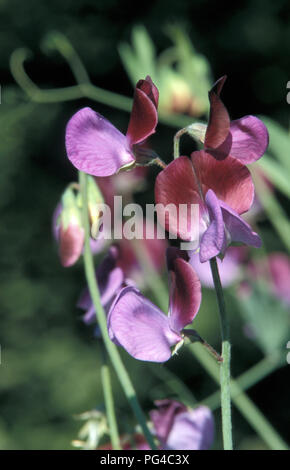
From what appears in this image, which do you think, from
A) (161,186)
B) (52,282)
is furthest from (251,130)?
(52,282)

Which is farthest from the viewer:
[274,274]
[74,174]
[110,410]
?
[74,174]

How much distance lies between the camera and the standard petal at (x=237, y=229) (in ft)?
1.13

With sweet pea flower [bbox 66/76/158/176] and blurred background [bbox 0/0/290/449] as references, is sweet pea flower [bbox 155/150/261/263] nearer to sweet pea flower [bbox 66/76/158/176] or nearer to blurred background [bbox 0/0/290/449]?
sweet pea flower [bbox 66/76/158/176]

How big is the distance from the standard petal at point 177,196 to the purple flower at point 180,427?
0.16 metres

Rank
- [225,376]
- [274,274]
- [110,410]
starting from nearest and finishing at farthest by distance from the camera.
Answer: [225,376] < [110,410] < [274,274]

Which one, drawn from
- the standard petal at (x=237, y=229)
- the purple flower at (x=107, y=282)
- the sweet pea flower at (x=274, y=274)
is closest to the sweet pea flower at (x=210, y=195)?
the standard petal at (x=237, y=229)

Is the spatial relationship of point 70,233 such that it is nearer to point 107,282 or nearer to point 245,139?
point 107,282

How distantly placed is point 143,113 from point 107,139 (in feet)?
0.11

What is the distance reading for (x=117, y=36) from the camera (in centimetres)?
369

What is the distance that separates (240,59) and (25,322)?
2.33m

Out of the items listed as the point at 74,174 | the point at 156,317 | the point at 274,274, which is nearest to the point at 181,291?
the point at 156,317

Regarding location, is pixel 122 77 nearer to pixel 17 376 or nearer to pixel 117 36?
pixel 117 36

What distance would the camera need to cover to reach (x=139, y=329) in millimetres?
367

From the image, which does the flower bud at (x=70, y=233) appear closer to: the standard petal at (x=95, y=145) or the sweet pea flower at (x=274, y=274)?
the standard petal at (x=95, y=145)
